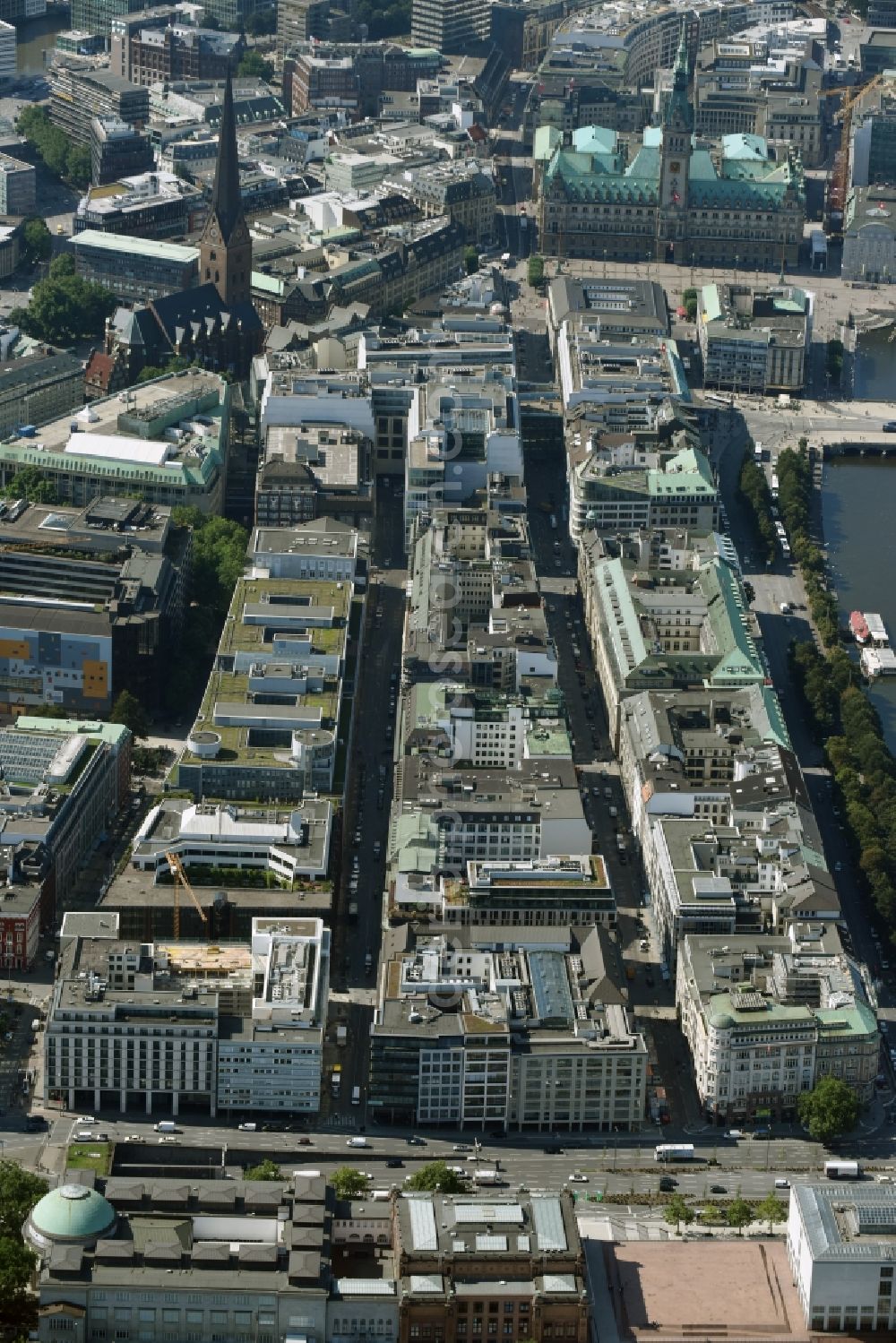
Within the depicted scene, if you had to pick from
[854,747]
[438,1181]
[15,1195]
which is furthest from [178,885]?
[854,747]

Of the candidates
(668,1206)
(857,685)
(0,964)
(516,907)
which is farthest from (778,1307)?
(857,685)

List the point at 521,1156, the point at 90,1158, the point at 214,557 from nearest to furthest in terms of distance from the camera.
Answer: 1. the point at 90,1158
2. the point at 521,1156
3. the point at 214,557

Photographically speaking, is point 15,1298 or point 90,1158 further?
point 90,1158

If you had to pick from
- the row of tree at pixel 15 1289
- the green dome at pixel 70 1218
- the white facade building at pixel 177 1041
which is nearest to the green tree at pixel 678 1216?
the white facade building at pixel 177 1041

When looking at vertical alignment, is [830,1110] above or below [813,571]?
below

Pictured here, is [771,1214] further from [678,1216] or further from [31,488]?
[31,488]

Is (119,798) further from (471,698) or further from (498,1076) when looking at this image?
(498,1076)

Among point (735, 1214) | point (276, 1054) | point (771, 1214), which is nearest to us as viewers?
point (735, 1214)
